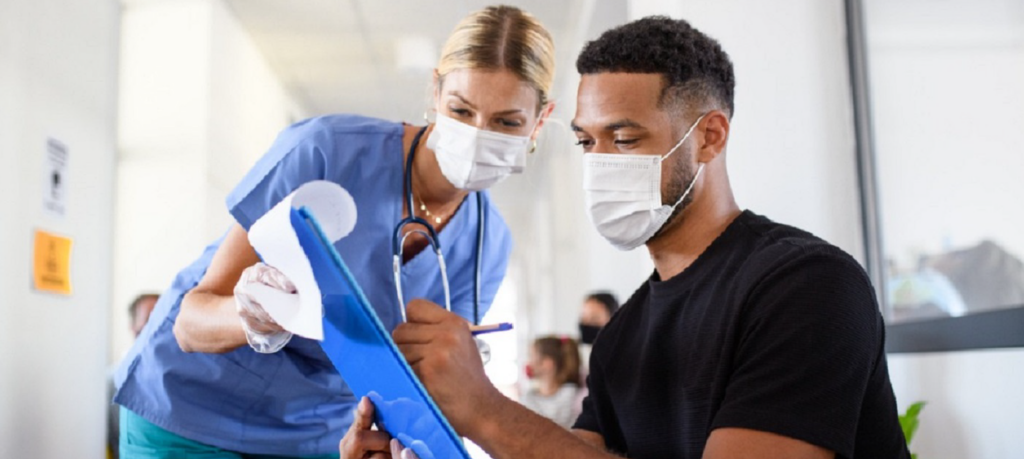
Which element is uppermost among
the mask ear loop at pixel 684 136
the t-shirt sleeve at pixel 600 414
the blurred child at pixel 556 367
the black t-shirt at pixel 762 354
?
the mask ear loop at pixel 684 136

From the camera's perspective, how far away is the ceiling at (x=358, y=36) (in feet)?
14.5

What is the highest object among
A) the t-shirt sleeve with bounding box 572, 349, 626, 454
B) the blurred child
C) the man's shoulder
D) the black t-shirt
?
the man's shoulder

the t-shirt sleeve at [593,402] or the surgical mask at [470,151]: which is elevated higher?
the surgical mask at [470,151]

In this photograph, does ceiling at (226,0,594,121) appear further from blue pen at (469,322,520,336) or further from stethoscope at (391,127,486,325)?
blue pen at (469,322,520,336)

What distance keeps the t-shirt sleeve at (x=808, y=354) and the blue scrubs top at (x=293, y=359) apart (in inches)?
24.6

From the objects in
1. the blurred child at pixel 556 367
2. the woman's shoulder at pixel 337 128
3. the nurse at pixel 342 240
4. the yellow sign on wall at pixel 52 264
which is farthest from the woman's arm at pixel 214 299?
the blurred child at pixel 556 367

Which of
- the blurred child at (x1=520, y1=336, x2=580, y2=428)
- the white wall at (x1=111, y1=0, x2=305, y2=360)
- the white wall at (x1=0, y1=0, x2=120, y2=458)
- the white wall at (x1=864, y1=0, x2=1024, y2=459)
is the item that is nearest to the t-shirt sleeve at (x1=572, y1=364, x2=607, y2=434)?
the white wall at (x1=864, y1=0, x2=1024, y2=459)

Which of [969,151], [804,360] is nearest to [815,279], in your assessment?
[804,360]

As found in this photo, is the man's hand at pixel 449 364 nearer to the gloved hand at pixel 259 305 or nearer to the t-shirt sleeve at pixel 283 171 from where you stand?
the gloved hand at pixel 259 305

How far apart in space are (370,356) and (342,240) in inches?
22.6

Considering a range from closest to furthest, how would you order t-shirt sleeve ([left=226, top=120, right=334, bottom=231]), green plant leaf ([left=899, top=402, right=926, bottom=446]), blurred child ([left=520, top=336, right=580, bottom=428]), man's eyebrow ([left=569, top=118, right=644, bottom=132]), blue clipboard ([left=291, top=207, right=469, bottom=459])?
1. blue clipboard ([left=291, top=207, right=469, bottom=459])
2. man's eyebrow ([left=569, top=118, right=644, bottom=132])
3. t-shirt sleeve ([left=226, top=120, right=334, bottom=231])
4. green plant leaf ([left=899, top=402, right=926, bottom=446])
5. blurred child ([left=520, top=336, right=580, bottom=428])

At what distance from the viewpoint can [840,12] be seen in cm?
225

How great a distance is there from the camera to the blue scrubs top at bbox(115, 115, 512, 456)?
132cm

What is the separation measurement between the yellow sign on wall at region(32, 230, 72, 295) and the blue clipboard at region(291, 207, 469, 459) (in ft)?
6.13
